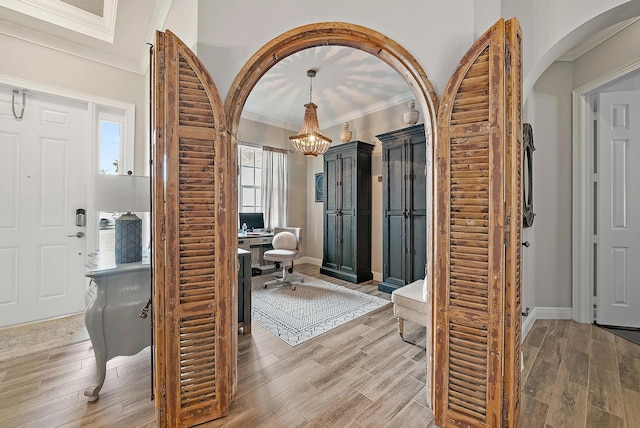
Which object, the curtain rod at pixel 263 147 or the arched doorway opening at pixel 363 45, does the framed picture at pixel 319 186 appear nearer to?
the curtain rod at pixel 263 147

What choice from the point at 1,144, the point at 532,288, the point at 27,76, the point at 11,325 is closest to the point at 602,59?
the point at 532,288

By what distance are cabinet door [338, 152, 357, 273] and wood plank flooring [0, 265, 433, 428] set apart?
2.18 meters

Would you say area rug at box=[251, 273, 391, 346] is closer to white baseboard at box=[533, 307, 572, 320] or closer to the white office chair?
the white office chair

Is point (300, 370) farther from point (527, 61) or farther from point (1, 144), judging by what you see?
point (1, 144)

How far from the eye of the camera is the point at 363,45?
168cm

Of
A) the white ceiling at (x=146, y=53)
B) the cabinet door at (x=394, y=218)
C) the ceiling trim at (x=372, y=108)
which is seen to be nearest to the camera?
the white ceiling at (x=146, y=53)

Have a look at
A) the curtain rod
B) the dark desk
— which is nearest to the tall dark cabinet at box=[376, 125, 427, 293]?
the dark desk

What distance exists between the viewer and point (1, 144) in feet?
8.87

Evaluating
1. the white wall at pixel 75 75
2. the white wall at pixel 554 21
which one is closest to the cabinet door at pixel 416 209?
the white wall at pixel 554 21

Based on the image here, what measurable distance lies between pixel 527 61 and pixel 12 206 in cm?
479

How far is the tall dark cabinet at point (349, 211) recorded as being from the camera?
4.61 meters

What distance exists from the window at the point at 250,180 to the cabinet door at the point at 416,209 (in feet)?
9.62

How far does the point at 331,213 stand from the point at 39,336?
3.98 meters

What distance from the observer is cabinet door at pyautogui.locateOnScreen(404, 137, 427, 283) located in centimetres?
373
